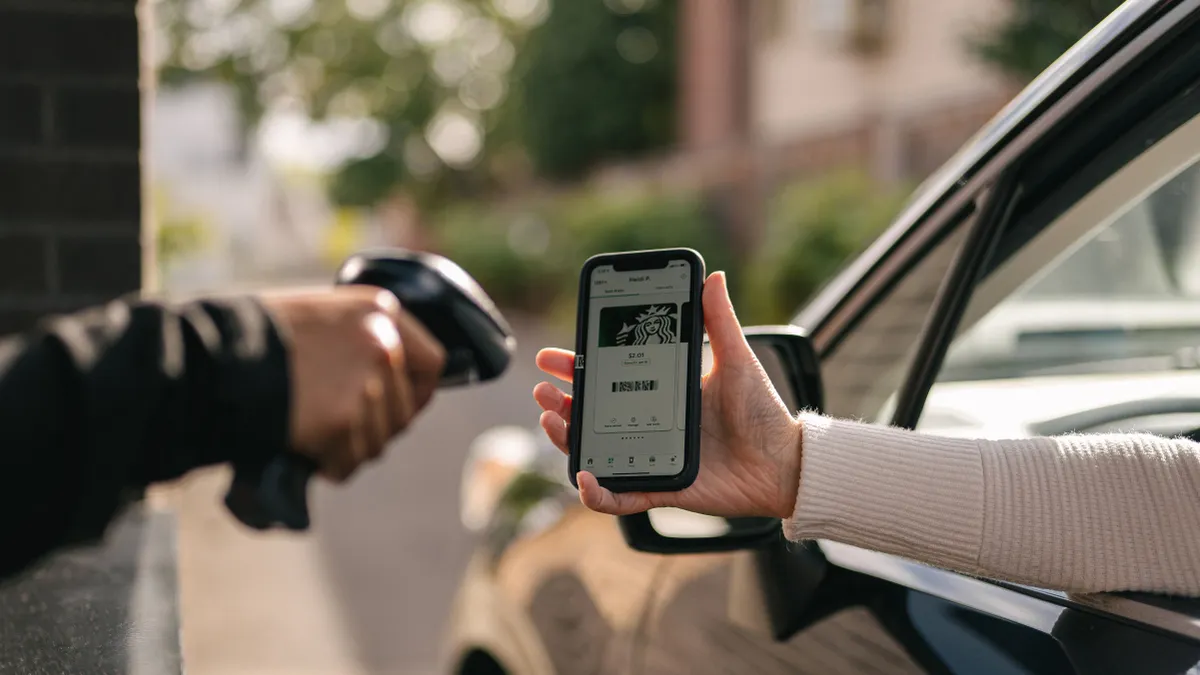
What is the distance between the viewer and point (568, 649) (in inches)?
86.7

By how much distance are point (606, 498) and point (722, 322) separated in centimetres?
23

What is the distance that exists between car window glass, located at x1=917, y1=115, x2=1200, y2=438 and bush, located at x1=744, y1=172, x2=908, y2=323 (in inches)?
350

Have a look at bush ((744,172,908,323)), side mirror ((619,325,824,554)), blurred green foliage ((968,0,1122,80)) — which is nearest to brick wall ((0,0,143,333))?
side mirror ((619,325,824,554))

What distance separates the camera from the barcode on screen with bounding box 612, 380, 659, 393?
146 cm

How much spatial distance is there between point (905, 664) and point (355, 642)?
4.15 meters

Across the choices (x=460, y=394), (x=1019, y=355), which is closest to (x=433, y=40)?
(x=460, y=394)

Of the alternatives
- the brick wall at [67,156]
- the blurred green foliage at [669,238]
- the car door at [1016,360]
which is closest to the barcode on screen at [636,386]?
the car door at [1016,360]

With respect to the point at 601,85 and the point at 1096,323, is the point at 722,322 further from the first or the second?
the point at 601,85

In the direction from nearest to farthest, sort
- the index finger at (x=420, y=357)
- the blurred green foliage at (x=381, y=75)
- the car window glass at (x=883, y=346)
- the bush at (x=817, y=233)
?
the index finger at (x=420, y=357)
the car window glass at (x=883, y=346)
the bush at (x=817, y=233)
the blurred green foliage at (x=381, y=75)

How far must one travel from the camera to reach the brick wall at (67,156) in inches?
128

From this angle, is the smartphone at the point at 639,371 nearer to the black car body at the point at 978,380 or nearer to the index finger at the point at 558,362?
the index finger at the point at 558,362

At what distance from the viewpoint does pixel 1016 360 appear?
241 cm

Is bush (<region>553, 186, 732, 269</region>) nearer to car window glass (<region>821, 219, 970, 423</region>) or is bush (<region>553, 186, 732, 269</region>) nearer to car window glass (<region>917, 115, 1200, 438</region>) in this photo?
car window glass (<region>917, 115, 1200, 438</region>)

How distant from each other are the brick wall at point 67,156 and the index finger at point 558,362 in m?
2.12
